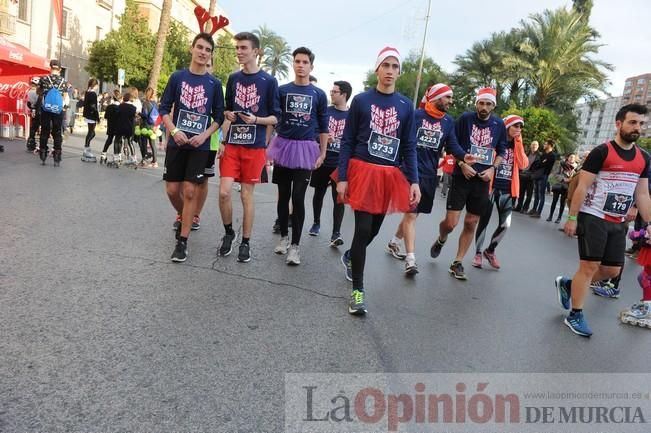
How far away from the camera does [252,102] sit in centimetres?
528

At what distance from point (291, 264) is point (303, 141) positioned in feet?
4.38

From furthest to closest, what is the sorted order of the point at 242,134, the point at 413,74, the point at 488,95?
the point at 413,74 → the point at 488,95 → the point at 242,134

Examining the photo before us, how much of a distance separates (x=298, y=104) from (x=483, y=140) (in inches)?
87.6

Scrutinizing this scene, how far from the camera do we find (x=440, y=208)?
12977mm

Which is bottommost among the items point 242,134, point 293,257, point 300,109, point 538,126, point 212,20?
point 293,257

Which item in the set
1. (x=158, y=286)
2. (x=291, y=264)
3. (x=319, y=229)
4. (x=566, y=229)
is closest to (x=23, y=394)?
(x=158, y=286)

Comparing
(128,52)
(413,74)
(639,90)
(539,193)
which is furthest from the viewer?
(639,90)

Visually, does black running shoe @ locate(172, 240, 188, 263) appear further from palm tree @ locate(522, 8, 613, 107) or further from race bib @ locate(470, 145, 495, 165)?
palm tree @ locate(522, 8, 613, 107)

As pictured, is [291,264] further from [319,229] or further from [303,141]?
[319,229]

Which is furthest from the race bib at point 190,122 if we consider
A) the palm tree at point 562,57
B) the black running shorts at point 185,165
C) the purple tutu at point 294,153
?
the palm tree at point 562,57

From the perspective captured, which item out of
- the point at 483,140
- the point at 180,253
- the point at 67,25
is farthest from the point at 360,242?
the point at 67,25

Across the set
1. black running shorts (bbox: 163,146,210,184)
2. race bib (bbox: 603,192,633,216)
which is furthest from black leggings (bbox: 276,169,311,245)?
race bib (bbox: 603,192,633,216)

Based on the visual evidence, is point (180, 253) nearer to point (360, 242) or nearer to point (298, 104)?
point (360, 242)

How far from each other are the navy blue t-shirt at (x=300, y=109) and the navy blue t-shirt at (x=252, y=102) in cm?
32
